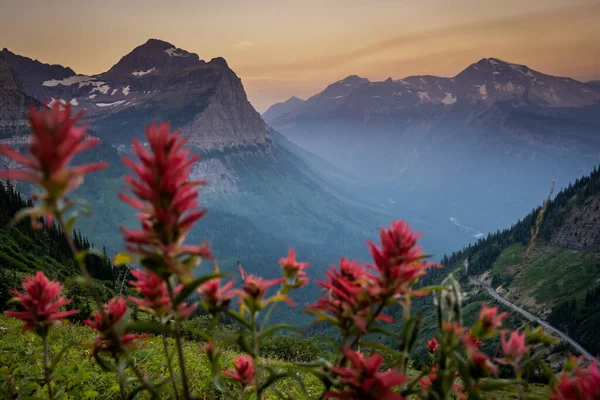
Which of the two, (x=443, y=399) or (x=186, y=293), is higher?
(x=186, y=293)

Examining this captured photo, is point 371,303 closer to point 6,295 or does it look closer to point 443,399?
point 443,399

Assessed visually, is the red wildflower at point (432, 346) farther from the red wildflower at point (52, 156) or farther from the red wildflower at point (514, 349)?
the red wildflower at point (52, 156)

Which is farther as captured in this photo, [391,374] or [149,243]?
[391,374]

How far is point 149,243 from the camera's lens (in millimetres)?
2213

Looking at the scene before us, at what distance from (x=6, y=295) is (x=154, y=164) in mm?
27017

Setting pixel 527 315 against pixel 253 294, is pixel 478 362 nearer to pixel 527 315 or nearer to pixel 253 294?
pixel 253 294

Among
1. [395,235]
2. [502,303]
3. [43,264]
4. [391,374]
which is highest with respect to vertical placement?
[395,235]

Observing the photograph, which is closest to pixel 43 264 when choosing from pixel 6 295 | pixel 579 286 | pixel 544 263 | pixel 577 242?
pixel 6 295

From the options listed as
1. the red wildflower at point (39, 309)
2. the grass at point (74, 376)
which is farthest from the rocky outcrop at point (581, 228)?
the red wildflower at point (39, 309)

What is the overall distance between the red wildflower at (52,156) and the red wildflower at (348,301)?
174 cm

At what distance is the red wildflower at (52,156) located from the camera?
6.32 feet

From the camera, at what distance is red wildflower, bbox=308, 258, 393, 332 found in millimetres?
2711

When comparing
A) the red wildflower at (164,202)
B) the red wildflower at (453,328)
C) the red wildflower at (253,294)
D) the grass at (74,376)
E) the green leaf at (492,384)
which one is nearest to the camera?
the red wildflower at (164,202)

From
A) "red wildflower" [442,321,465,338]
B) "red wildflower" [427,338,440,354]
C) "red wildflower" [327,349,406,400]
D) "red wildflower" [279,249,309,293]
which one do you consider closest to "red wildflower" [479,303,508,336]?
"red wildflower" [442,321,465,338]
